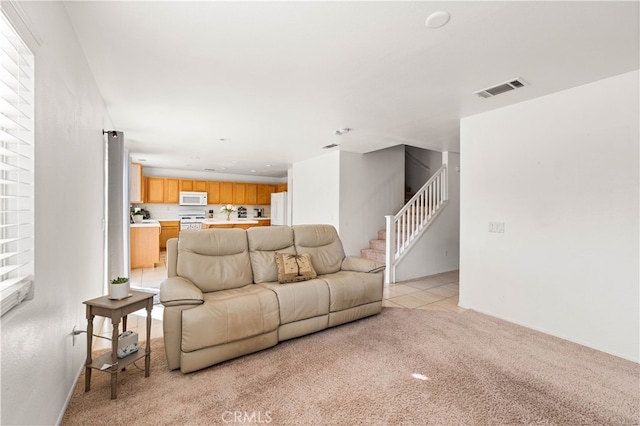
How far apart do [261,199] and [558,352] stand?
8545 mm

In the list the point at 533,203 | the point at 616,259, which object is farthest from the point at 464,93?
the point at 616,259

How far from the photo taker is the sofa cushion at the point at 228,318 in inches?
83.4

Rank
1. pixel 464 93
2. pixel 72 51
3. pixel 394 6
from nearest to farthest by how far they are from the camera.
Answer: pixel 394 6, pixel 72 51, pixel 464 93

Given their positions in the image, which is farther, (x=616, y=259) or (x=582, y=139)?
(x=582, y=139)

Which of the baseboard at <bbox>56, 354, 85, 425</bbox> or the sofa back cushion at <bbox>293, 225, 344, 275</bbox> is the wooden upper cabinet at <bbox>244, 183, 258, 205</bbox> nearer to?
the sofa back cushion at <bbox>293, 225, 344, 275</bbox>

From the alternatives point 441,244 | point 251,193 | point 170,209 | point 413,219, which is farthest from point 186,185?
point 441,244

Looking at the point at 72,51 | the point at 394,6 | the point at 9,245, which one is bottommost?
the point at 9,245

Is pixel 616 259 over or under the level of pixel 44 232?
under

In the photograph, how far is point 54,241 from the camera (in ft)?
5.30

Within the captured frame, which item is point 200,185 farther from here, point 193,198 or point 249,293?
point 249,293

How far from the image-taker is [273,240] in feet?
10.7

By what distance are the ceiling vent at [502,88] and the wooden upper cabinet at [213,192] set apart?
25.8 feet

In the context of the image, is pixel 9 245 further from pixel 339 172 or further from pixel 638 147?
pixel 339 172

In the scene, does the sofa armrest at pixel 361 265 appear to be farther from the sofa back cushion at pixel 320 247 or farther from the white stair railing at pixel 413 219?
the white stair railing at pixel 413 219
